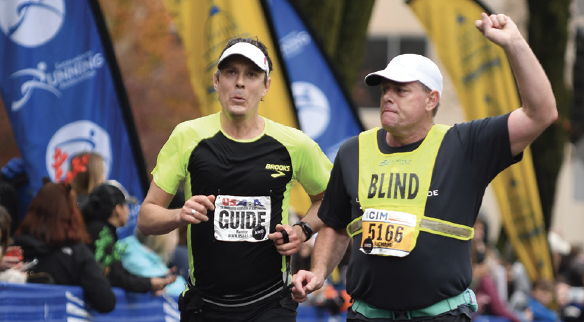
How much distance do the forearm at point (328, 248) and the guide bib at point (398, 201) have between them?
1.03 ft

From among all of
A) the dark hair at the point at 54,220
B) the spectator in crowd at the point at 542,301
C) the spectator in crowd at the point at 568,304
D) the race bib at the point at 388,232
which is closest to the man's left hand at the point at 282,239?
the race bib at the point at 388,232

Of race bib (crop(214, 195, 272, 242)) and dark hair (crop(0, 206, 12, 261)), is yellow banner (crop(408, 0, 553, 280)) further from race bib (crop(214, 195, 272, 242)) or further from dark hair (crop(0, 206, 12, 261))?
race bib (crop(214, 195, 272, 242))

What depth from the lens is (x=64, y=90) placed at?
7.77m

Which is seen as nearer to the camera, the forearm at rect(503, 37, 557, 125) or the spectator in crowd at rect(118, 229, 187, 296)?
the forearm at rect(503, 37, 557, 125)

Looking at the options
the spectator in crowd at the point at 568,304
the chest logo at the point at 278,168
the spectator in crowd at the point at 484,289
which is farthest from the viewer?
the spectator in crowd at the point at 568,304

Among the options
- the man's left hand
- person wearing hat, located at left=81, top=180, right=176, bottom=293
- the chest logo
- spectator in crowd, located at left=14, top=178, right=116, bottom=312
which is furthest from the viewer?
person wearing hat, located at left=81, top=180, right=176, bottom=293

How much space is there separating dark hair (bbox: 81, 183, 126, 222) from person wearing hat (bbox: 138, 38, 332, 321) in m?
2.15

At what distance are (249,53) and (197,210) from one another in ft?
3.21

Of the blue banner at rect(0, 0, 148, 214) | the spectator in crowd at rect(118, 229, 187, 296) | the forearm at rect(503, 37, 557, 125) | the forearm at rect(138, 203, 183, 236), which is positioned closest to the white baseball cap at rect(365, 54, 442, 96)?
the forearm at rect(503, 37, 557, 125)

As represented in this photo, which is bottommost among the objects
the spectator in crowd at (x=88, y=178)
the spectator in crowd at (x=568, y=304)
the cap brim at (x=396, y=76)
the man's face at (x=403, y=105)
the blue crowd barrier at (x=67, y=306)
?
the spectator in crowd at (x=568, y=304)

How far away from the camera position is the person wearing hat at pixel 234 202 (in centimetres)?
483

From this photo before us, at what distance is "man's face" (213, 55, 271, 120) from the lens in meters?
4.89

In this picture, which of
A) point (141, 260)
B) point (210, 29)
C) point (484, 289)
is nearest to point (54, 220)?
point (141, 260)

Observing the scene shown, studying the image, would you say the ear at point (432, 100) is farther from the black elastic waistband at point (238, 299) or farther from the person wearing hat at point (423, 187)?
the black elastic waistband at point (238, 299)
